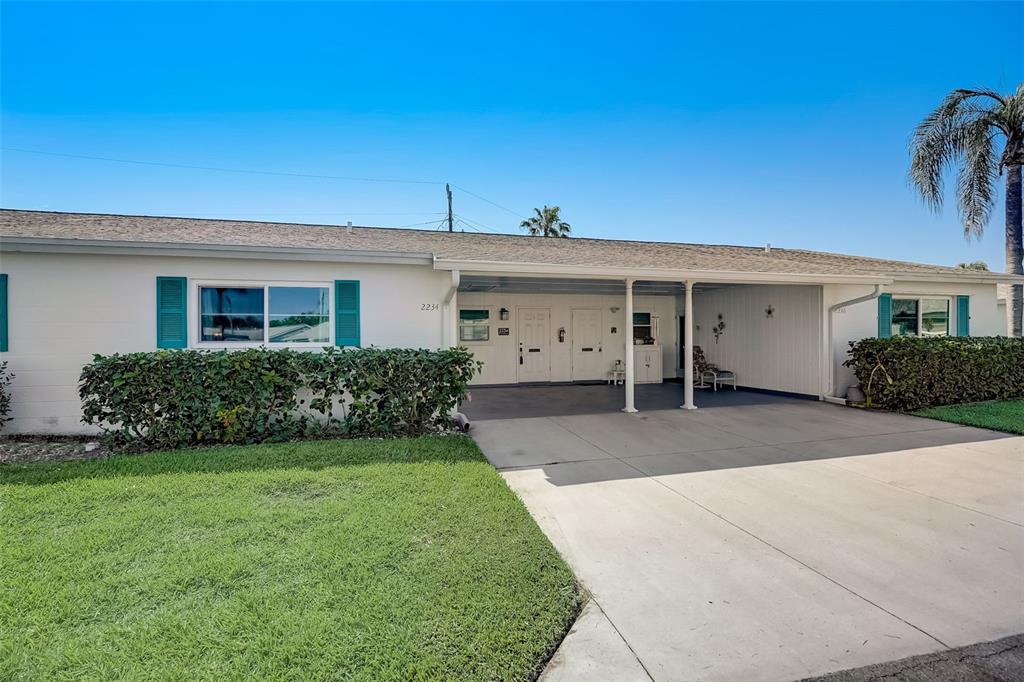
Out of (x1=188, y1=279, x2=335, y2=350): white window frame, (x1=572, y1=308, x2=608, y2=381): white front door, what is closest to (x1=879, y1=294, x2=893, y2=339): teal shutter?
(x1=572, y1=308, x2=608, y2=381): white front door

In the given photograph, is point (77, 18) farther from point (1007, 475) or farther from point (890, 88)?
point (890, 88)

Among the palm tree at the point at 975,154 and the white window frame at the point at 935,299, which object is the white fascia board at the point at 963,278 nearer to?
the white window frame at the point at 935,299

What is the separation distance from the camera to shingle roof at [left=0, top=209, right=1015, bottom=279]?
7.27 metres

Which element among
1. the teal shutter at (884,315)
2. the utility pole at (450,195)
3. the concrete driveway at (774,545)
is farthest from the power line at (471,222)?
the concrete driveway at (774,545)

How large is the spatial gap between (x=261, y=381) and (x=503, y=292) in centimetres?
743

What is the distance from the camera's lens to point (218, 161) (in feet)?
45.0

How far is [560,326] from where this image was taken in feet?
43.4

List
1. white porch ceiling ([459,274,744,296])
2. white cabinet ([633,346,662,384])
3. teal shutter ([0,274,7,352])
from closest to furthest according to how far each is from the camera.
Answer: teal shutter ([0,274,7,352]) → white porch ceiling ([459,274,744,296]) → white cabinet ([633,346,662,384])

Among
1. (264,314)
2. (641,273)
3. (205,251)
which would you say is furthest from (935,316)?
(205,251)

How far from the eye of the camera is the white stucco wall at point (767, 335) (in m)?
10.3

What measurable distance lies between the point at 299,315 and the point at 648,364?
1002 centimetres

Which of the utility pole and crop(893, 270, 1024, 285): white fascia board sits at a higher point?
the utility pole

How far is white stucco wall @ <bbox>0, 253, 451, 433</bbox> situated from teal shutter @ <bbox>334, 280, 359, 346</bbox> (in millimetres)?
1048

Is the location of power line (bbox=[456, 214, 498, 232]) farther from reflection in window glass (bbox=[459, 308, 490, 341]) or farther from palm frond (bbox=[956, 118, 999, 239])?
palm frond (bbox=[956, 118, 999, 239])
